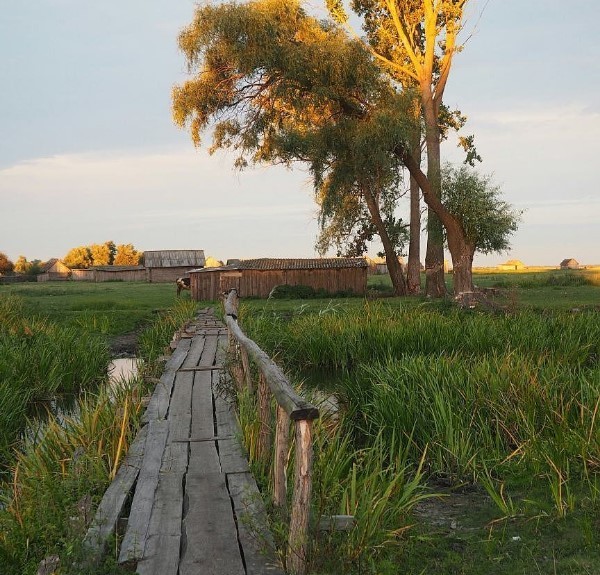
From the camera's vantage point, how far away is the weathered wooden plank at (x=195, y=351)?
13146 mm

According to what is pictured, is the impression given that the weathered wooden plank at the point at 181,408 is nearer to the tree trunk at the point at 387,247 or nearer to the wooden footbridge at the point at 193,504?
the wooden footbridge at the point at 193,504

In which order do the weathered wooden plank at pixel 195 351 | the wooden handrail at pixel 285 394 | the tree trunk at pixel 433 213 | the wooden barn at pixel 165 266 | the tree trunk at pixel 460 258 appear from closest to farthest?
the wooden handrail at pixel 285 394
the weathered wooden plank at pixel 195 351
the tree trunk at pixel 460 258
the tree trunk at pixel 433 213
the wooden barn at pixel 165 266

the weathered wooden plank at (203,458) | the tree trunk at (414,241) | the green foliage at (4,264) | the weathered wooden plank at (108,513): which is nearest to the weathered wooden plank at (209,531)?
the weathered wooden plank at (203,458)

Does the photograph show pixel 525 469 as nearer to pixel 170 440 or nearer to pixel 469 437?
pixel 469 437

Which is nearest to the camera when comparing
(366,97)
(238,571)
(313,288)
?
(238,571)

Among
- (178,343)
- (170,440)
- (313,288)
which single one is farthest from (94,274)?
(170,440)

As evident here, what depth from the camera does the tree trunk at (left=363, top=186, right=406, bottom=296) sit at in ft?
115

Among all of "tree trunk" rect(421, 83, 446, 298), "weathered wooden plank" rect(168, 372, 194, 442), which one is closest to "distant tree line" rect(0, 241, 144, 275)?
"tree trunk" rect(421, 83, 446, 298)

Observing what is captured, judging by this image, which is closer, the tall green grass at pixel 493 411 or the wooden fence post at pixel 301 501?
the wooden fence post at pixel 301 501

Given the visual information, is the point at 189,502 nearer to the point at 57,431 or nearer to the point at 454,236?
the point at 57,431

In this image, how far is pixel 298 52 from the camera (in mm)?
30438

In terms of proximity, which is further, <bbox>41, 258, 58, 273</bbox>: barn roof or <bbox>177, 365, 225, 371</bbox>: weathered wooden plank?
<bbox>41, 258, 58, 273</bbox>: barn roof

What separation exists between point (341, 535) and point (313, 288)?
106ft

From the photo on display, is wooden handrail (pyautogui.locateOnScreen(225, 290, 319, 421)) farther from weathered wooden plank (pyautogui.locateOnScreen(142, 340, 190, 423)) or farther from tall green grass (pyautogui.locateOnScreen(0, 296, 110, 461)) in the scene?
tall green grass (pyautogui.locateOnScreen(0, 296, 110, 461))
